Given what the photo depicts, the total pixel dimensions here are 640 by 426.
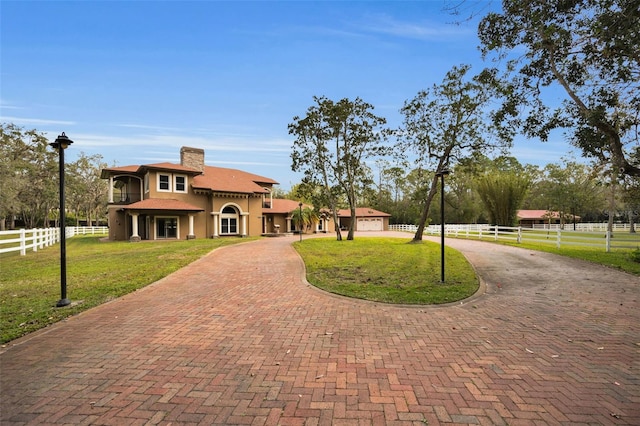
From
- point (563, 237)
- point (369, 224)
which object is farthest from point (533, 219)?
point (563, 237)

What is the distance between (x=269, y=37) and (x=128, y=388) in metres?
10.1

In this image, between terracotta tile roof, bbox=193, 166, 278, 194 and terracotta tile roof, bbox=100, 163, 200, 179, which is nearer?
terracotta tile roof, bbox=100, 163, 200, 179

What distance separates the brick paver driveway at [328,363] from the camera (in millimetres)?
2768

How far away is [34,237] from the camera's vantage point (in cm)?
1589

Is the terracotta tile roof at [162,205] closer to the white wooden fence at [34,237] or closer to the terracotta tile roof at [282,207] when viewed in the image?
the white wooden fence at [34,237]

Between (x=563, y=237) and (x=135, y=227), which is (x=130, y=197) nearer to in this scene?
(x=135, y=227)

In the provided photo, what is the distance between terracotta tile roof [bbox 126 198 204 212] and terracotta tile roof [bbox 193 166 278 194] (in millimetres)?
2094

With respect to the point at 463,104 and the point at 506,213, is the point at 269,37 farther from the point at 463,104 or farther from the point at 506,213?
the point at 506,213

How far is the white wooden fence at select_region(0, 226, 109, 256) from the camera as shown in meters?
13.9

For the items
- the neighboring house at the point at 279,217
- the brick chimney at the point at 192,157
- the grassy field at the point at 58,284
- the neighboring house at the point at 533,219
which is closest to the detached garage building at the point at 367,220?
the neighboring house at the point at 279,217

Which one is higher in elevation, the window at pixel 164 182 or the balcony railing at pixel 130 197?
the window at pixel 164 182

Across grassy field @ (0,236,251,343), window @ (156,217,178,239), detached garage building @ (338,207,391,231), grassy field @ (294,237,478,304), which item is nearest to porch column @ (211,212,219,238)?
window @ (156,217,178,239)

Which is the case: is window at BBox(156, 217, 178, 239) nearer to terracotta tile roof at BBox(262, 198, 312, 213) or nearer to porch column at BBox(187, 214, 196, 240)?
porch column at BBox(187, 214, 196, 240)

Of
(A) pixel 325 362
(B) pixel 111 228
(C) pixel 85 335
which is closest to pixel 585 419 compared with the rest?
(A) pixel 325 362
